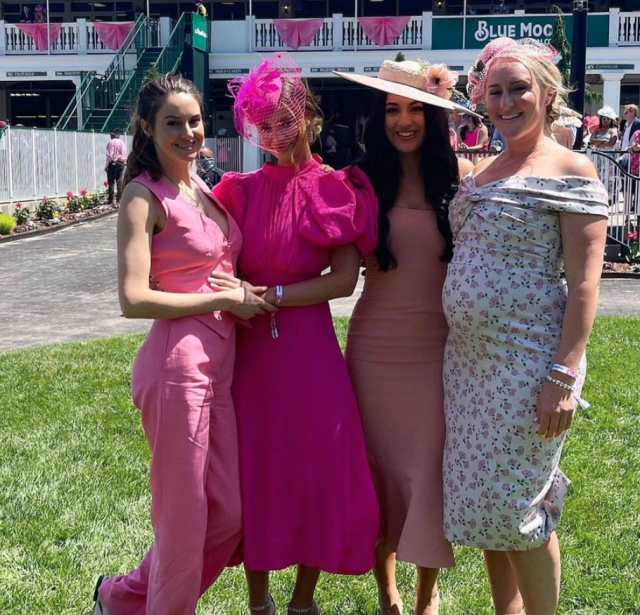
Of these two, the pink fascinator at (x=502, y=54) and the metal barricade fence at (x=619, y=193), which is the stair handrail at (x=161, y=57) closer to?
the metal barricade fence at (x=619, y=193)

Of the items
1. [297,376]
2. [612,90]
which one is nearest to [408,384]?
[297,376]

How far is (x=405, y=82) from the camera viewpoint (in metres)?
3.02

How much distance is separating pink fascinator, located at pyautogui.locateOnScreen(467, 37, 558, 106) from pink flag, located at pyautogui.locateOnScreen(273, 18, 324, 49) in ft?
79.1

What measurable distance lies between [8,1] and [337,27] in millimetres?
12895

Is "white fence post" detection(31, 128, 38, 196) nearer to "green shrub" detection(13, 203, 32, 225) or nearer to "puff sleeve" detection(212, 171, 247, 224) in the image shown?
"green shrub" detection(13, 203, 32, 225)

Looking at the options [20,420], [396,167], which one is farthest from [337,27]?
[396,167]

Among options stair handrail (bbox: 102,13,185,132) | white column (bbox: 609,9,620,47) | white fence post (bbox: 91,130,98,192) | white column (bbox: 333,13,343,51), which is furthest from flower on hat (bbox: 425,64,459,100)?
white column (bbox: 609,9,620,47)

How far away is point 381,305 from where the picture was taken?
3020 millimetres

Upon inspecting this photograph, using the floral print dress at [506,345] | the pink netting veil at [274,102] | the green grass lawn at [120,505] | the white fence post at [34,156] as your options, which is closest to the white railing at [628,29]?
the white fence post at [34,156]

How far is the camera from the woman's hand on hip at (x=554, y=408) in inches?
99.3

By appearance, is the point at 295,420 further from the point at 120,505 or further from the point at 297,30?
the point at 297,30

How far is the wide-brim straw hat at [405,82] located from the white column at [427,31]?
23.4 meters

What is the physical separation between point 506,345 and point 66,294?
8.52 m

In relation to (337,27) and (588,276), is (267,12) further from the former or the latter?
(588,276)
